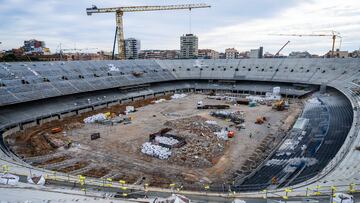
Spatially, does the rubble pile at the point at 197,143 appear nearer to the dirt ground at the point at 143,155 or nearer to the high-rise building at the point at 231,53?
the dirt ground at the point at 143,155

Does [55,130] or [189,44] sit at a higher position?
[189,44]

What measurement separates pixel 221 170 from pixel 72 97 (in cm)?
3453

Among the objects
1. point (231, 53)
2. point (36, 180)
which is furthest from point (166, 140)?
point (231, 53)

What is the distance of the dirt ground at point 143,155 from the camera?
71.3 ft

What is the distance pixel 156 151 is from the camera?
2536cm

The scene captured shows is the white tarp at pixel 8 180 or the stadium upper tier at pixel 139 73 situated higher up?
the stadium upper tier at pixel 139 73

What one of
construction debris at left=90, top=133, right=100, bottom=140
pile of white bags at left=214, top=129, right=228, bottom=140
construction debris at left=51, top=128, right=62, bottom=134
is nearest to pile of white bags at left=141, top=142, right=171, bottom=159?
construction debris at left=90, top=133, right=100, bottom=140

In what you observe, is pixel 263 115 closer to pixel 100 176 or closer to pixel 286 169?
pixel 286 169

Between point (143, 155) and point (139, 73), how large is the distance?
39.3 m

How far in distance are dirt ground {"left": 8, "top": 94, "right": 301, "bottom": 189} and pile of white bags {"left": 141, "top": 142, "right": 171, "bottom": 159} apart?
533mm

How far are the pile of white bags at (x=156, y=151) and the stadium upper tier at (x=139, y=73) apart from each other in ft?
75.3

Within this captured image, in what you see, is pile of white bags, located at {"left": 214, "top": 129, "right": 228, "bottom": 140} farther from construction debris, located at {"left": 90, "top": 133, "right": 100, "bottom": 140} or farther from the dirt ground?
construction debris, located at {"left": 90, "top": 133, "right": 100, "bottom": 140}

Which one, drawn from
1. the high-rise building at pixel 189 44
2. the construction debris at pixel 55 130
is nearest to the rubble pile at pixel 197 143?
the construction debris at pixel 55 130

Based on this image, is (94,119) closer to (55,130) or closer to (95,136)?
(55,130)
